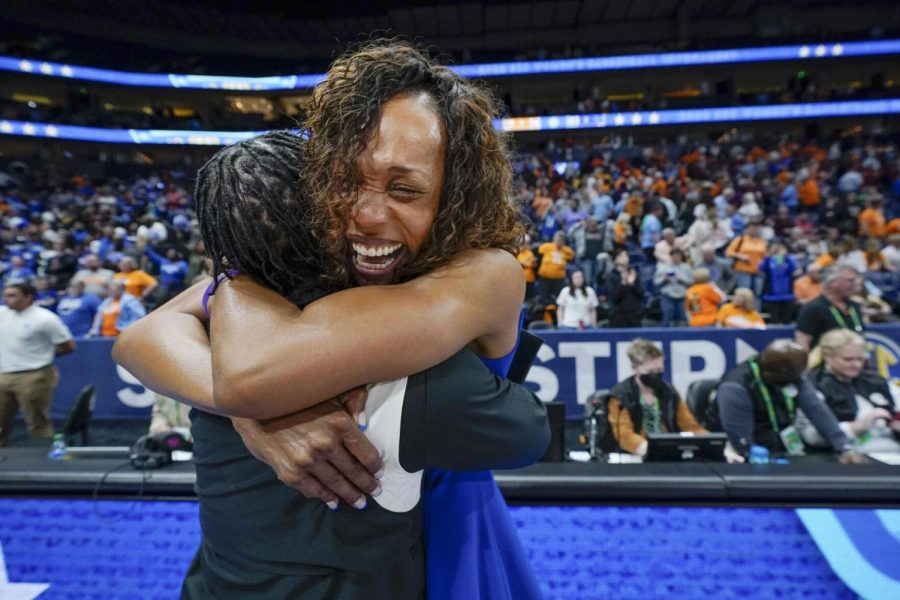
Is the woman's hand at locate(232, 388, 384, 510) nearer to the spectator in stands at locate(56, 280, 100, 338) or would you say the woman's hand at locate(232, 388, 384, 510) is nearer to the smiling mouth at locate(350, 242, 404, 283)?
the smiling mouth at locate(350, 242, 404, 283)

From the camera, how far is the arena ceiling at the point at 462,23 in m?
24.3

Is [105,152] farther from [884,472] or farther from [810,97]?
[884,472]

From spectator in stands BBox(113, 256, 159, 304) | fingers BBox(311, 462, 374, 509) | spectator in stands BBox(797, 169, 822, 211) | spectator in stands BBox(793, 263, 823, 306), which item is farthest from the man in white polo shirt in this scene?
spectator in stands BBox(797, 169, 822, 211)

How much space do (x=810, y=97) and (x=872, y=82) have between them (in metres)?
3.67

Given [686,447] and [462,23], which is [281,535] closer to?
[686,447]

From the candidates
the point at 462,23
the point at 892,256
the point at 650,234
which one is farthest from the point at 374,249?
the point at 462,23

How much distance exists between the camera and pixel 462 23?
26.9 meters

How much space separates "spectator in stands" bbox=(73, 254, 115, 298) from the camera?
7949mm

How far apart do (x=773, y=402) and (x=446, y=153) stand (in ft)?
11.0

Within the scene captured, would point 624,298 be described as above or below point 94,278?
below

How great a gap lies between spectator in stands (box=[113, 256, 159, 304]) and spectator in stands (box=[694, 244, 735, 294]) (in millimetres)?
7447

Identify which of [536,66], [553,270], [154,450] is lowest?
[154,450]

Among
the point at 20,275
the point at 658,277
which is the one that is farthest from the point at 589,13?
the point at 20,275

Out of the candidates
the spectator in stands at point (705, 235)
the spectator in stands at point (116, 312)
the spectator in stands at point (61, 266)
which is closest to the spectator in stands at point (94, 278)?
the spectator in stands at point (116, 312)
